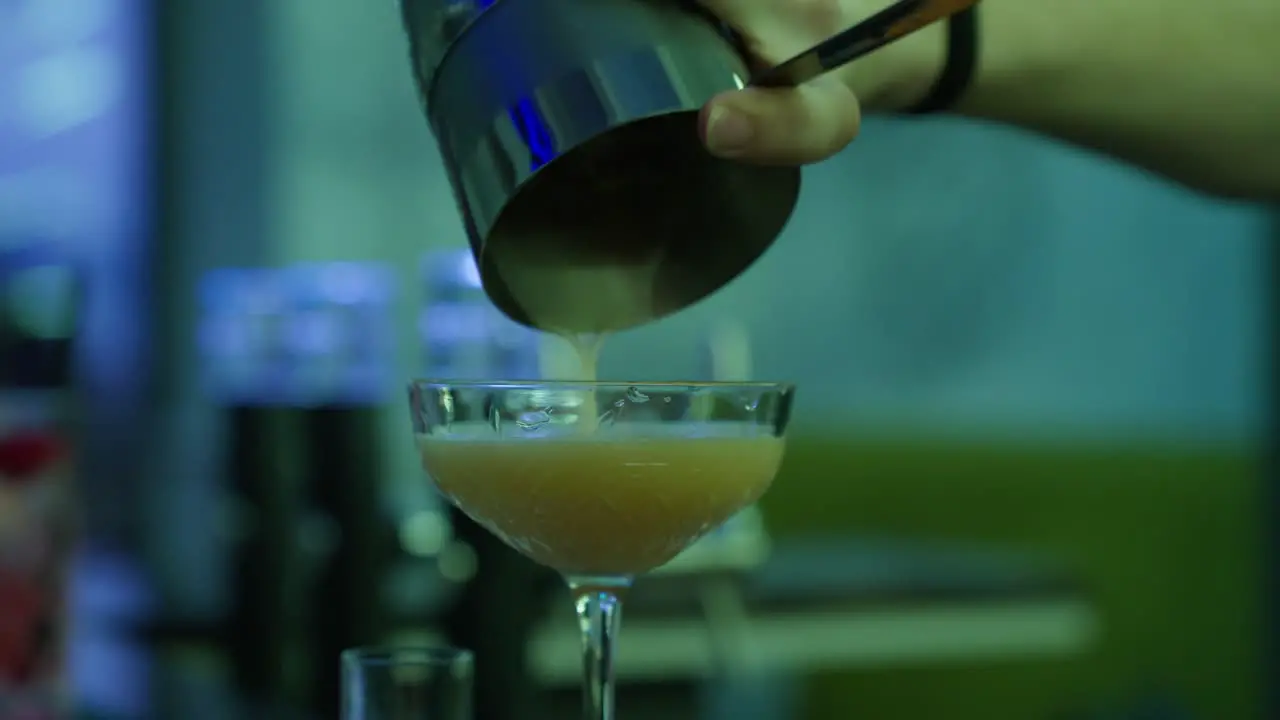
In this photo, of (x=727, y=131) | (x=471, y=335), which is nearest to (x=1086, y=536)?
(x=471, y=335)

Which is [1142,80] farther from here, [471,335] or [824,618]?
[824,618]

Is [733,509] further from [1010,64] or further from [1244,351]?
[1244,351]

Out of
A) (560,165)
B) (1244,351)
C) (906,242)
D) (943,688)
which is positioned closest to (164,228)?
(906,242)

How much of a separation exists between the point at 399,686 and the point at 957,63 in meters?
0.46

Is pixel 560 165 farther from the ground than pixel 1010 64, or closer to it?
closer to it

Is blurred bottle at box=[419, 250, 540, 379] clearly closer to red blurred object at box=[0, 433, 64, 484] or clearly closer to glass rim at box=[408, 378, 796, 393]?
red blurred object at box=[0, 433, 64, 484]

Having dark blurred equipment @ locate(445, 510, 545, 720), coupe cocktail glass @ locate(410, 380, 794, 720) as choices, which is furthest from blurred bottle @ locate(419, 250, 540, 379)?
coupe cocktail glass @ locate(410, 380, 794, 720)

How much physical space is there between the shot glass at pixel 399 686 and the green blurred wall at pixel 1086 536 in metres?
2.38

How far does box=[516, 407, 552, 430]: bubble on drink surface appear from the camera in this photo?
65 centimetres

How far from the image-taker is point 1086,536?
3158 millimetres

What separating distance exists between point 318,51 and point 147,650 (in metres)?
1.74

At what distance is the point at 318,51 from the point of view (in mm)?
3049

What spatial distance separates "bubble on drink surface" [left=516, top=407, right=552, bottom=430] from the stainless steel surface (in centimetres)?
18

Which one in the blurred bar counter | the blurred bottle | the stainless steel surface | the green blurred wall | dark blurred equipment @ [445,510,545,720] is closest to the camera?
the stainless steel surface
